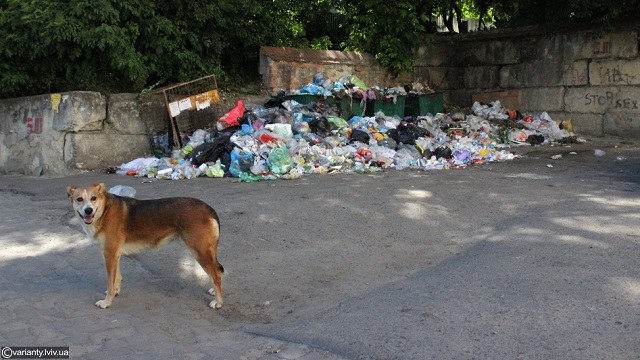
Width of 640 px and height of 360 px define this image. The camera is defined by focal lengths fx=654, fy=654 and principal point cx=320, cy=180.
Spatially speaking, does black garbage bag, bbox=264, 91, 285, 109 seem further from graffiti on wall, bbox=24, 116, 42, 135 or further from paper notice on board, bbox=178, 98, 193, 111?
graffiti on wall, bbox=24, 116, 42, 135

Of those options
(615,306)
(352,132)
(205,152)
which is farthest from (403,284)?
(352,132)

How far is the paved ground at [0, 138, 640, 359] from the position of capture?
396cm

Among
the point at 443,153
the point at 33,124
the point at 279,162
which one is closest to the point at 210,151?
the point at 279,162

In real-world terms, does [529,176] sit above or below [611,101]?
below

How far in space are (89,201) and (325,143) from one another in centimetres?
699

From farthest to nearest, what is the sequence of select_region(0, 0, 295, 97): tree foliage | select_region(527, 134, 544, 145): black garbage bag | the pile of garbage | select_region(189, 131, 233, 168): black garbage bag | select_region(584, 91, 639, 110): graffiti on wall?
select_region(584, 91, 639, 110): graffiti on wall
select_region(527, 134, 544, 145): black garbage bag
select_region(0, 0, 295, 97): tree foliage
select_region(189, 131, 233, 168): black garbage bag
the pile of garbage

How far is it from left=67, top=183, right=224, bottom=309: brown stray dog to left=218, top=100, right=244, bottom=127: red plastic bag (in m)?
7.15

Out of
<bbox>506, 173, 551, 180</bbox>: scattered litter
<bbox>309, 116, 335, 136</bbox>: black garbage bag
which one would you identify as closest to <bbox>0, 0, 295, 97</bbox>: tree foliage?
<bbox>309, 116, 335, 136</bbox>: black garbage bag

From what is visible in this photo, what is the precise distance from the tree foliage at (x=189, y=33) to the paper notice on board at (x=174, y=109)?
755 mm

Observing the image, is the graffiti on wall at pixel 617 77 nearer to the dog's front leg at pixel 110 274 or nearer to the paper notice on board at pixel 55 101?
the paper notice on board at pixel 55 101

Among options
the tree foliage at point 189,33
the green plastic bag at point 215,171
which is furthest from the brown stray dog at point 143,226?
the tree foliage at point 189,33

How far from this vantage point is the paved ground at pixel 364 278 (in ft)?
13.0

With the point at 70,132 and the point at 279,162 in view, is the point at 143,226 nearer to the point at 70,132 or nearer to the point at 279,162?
the point at 279,162

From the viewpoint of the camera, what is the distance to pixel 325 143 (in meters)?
11.3
